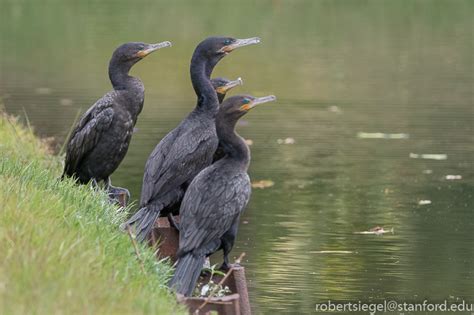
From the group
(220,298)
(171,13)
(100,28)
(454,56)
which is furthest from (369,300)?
(171,13)

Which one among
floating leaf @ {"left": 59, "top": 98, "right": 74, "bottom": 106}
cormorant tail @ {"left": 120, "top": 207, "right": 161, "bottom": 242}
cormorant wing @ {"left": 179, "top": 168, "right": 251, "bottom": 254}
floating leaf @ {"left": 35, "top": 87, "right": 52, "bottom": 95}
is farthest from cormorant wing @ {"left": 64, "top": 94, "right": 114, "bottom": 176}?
floating leaf @ {"left": 35, "top": 87, "right": 52, "bottom": 95}

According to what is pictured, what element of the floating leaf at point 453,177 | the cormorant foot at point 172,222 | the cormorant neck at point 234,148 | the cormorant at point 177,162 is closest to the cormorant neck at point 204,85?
the cormorant at point 177,162

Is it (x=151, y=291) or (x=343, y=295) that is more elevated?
(x=151, y=291)

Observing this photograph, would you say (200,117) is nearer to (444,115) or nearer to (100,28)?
(444,115)

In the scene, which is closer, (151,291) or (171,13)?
(151,291)

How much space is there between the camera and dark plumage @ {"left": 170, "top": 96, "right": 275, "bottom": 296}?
7.64 meters

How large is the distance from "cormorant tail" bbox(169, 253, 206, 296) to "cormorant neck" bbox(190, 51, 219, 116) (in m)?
1.84

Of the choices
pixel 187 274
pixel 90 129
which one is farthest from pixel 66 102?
pixel 187 274

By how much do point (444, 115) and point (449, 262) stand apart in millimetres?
7988

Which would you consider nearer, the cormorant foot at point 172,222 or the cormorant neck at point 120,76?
the cormorant foot at point 172,222

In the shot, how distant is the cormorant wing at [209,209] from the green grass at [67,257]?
228 millimetres

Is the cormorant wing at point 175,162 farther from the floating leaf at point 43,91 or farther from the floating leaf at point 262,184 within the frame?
the floating leaf at point 43,91

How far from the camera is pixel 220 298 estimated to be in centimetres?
685

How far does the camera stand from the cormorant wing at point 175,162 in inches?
345
